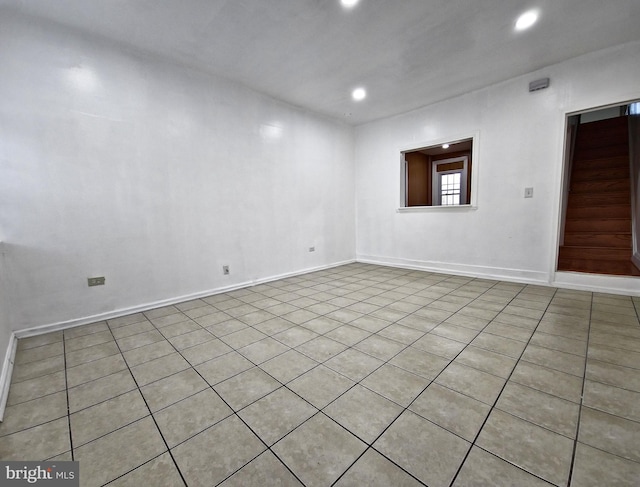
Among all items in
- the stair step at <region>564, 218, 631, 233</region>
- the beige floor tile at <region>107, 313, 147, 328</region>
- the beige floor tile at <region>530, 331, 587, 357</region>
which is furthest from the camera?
the stair step at <region>564, 218, 631, 233</region>

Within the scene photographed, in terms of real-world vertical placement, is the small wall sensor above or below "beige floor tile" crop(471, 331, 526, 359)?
above

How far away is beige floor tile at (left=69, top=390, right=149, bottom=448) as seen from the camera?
4.33ft

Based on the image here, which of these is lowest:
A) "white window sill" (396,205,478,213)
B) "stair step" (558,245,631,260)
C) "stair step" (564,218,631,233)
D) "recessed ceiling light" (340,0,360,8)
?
"stair step" (558,245,631,260)

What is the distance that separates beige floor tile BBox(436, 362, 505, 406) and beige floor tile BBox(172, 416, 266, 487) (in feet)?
3.85

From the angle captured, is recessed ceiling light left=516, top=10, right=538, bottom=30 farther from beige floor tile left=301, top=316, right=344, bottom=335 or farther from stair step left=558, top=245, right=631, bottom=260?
stair step left=558, top=245, right=631, bottom=260

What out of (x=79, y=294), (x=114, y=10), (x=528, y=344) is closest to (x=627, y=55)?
(x=528, y=344)

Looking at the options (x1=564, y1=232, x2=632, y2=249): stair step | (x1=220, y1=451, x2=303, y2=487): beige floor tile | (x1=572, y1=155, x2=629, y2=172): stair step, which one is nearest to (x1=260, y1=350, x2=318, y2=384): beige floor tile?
(x1=220, y1=451, x2=303, y2=487): beige floor tile

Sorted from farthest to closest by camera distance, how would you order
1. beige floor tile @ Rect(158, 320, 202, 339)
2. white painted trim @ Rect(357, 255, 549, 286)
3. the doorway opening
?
1. the doorway opening
2. white painted trim @ Rect(357, 255, 549, 286)
3. beige floor tile @ Rect(158, 320, 202, 339)

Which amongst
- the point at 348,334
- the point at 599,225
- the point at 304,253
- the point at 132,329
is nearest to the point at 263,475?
the point at 348,334

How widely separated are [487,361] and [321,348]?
1211mm

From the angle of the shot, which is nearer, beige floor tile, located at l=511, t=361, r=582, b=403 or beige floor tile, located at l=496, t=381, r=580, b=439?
beige floor tile, located at l=496, t=381, r=580, b=439

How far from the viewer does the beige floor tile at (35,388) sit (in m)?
1.60

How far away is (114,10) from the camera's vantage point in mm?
2318

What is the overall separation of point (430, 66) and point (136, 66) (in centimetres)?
347
